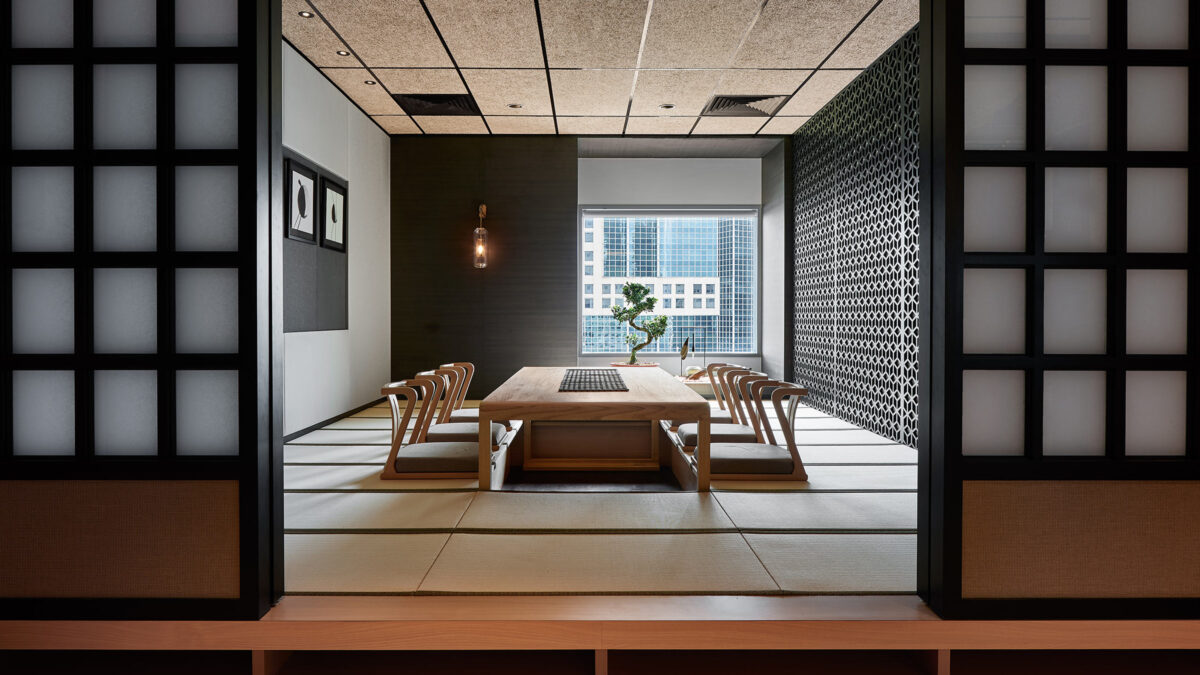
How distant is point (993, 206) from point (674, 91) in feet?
14.4

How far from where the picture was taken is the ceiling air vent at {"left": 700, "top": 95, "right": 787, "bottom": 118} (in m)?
6.02

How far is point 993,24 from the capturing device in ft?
6.05

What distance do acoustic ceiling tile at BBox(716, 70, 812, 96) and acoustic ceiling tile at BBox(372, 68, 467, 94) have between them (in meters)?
2.31

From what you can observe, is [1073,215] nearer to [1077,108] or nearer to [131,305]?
[1077,108]

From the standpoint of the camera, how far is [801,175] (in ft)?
23.1

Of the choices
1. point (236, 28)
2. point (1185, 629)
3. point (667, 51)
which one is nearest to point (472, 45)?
point (667, 51)

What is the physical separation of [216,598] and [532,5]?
3.83m

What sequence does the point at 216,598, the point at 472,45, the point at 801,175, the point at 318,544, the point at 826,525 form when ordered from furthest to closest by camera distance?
1. the point at 801,175
2. the point at 472,45
3. the point at 826,525
4. the point at 318,544
5. the point at 216,598

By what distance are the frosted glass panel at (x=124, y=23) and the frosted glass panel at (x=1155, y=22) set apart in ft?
9.30

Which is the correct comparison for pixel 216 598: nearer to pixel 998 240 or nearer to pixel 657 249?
pixel 998 240

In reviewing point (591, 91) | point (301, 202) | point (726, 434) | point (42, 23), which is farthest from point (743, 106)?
point (42, 23)

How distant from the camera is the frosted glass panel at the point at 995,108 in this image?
1.84 meters

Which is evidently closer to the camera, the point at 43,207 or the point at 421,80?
the point at 43,207

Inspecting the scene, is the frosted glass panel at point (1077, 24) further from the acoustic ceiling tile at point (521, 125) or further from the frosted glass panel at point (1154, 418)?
the acoustic ceiling tile at point (521, 125)
